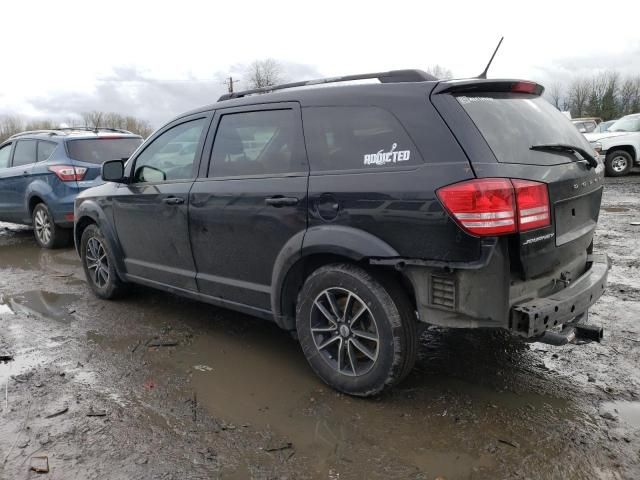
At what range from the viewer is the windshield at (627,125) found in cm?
1519

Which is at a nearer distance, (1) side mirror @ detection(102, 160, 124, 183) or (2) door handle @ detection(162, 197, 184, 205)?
(2) door handle @ detection(162, 197, 184, 205)

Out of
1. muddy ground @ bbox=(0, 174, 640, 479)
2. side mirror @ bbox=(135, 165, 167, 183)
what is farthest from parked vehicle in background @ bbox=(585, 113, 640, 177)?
side mirror @ bbox=(135, 165, 167, 183)

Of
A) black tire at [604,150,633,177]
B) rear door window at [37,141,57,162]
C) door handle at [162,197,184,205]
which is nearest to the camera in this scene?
door handle at [162,197,184,205]

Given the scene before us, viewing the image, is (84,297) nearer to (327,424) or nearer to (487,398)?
(327,424)

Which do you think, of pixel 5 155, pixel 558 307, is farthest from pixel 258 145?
pixel 5 155

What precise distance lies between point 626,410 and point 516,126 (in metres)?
1.74

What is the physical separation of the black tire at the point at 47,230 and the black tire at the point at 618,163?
14599 mm

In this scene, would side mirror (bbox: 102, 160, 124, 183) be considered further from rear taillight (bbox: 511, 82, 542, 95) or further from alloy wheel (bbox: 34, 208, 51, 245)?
A: alloy wheel (bbox: 34, 208, 51, 245)

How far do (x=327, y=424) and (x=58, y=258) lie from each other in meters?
5.91

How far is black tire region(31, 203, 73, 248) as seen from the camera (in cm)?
793

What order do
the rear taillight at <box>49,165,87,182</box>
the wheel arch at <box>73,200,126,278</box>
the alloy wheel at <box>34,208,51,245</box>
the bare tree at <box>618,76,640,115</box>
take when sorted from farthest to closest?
1. the bare tree at <box>618,76,640,115</box>
2. the alloy wheel at <box>34,208,51,245</box>
3. the rear taillight at <box>49,165,87,182</box>
4. the wheel arch at <box>73,200,126,278</box>

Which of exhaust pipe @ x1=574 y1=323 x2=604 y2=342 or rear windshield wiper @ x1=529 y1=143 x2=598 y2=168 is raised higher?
rear windshield wiper @ x1=529 y1=143 x2=598 y2=168

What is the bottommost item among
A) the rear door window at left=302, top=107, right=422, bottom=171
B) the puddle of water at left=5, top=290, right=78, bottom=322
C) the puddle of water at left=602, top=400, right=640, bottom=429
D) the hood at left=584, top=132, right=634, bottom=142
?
the puddle of water at left=602, top=400, right=640, bottom=429

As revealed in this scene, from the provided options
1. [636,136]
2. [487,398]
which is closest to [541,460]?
[487,398]
